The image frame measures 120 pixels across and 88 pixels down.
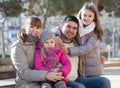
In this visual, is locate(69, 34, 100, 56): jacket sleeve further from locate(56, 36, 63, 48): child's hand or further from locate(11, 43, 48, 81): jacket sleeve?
locate(11, 43, 48, 81): jacket sleeve

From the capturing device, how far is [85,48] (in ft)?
15.9

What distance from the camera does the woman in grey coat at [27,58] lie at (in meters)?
4.23

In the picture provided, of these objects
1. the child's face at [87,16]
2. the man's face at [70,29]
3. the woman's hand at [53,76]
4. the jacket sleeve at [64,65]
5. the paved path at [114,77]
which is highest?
the child's face at [87,16]

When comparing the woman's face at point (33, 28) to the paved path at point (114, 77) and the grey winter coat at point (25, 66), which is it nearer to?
the grey winter coat at point (25, 66)

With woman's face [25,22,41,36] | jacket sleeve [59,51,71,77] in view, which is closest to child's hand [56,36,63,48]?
jacket sleeve [59,51,71,77]

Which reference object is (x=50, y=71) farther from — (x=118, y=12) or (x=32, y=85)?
(x=118, y=12)

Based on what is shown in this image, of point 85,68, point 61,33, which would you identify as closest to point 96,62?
point 85,68

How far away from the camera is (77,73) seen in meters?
4.97

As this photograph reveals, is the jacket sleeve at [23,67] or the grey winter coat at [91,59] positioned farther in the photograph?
the grey winter coat at [91,59]

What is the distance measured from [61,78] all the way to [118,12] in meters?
25.1

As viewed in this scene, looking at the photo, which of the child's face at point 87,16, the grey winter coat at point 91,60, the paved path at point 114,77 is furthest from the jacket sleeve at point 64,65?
the paved path at point 114,77

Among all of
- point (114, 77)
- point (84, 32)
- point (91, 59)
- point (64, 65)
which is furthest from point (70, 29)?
point (114, 77)

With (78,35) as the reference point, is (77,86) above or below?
below

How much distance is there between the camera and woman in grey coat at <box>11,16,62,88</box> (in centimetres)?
423
